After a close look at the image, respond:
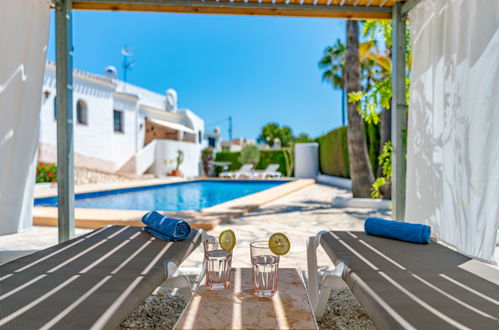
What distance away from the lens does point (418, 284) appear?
1.64 meters

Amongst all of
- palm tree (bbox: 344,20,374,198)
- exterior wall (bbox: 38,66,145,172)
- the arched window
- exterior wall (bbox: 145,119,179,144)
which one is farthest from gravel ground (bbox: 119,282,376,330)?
exterior wall (bbox: 145,119,179,144)

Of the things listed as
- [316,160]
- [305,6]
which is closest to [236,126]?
[316,160]

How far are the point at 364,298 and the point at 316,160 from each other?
1656 centimetres

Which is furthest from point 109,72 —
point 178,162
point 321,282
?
point 321,282

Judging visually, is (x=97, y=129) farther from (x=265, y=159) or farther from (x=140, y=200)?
(x=265, y=159)

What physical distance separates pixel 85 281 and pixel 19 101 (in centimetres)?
211

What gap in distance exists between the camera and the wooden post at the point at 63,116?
3.46m

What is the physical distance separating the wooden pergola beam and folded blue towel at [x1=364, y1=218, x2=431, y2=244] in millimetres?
2283

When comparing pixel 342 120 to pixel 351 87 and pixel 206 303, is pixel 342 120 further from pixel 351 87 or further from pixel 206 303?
pixel 206 303

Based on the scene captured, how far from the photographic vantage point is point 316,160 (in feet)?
58.4

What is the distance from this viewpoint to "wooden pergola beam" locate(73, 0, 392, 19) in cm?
357

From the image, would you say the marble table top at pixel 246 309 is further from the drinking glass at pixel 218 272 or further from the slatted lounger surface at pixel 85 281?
the slatted lounger surface at pixel 85 281

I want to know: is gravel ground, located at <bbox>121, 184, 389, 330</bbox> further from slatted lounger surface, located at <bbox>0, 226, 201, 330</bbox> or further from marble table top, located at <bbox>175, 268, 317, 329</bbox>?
marble table top, located at <bbox>175, 268, 317, 329</bbox>

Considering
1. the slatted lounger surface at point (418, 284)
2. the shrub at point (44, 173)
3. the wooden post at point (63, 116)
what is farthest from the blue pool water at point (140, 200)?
the slatted lounger surface at point (418, 284)
